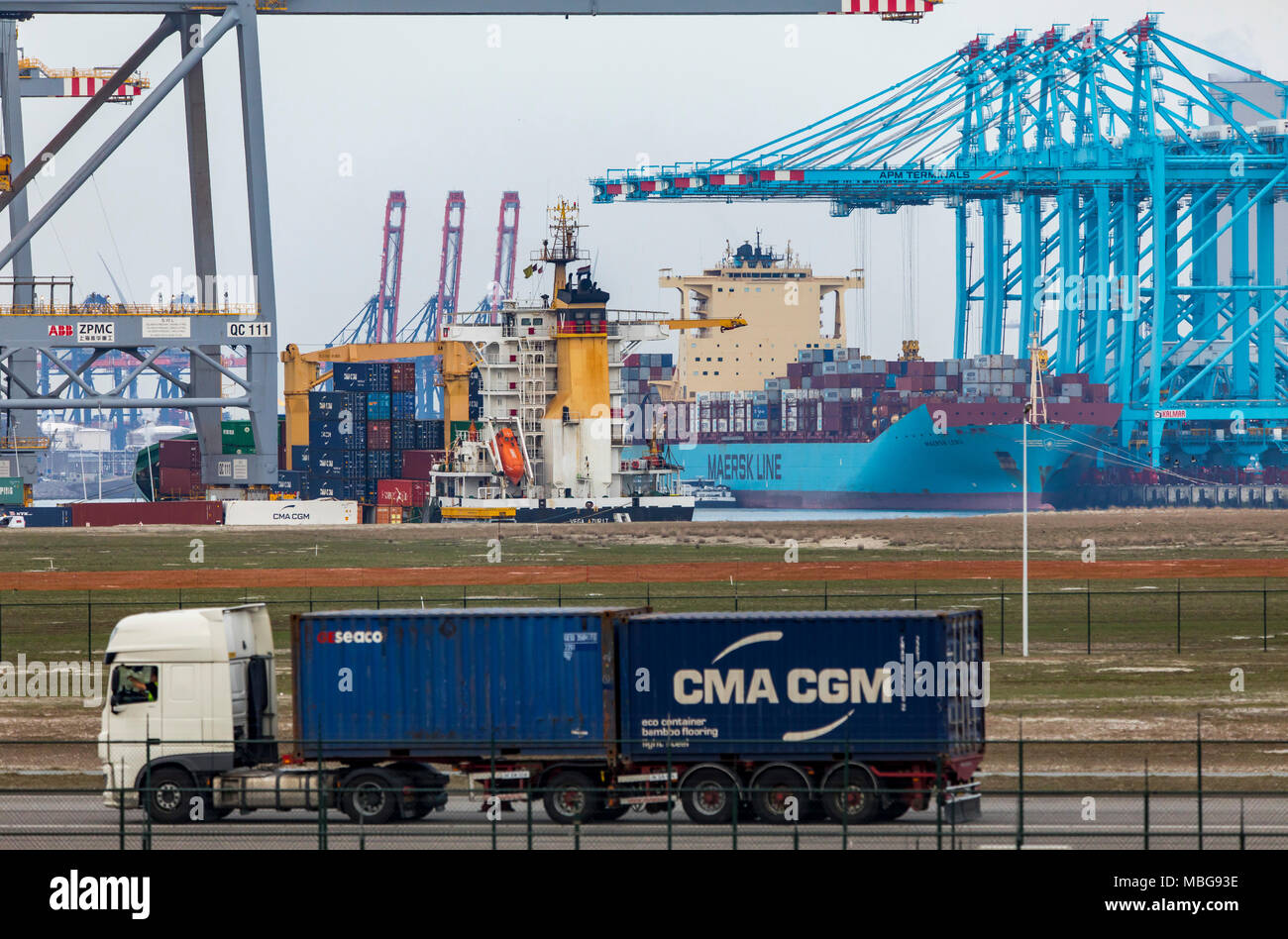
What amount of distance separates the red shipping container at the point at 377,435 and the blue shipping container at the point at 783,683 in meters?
95.4

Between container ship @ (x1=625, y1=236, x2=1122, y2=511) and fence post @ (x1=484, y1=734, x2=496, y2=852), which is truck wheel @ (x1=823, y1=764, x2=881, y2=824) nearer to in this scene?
fence post @ (x1=484, y1=734, x2=496, y2=852)

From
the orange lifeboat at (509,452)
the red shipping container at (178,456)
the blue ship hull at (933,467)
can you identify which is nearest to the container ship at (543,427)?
the orange lifeboat at (509,452)

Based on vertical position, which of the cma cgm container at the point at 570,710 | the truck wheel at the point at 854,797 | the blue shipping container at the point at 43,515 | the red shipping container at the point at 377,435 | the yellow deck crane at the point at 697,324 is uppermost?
the yellow deck crane at the point at 697,324

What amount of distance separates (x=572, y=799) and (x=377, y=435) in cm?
9652

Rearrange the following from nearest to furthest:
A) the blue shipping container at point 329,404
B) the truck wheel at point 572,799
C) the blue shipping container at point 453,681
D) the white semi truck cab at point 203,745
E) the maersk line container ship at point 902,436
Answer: the truck wheel at point 572,799 < the white semi truck cab at point 203,745 < the blue shipping container at point 453,681 < the blue shipping container at point 329,404 < the maersk line container ship at point 902,436

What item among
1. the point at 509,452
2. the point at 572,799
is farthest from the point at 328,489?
the point at 572,799

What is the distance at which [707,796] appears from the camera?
21.2m

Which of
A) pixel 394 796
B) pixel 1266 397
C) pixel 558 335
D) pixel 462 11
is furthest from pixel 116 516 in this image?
pixel 394 796

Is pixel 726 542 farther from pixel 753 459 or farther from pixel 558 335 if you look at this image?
pixel 753 459

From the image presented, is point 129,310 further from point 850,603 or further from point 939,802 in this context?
point 939,802

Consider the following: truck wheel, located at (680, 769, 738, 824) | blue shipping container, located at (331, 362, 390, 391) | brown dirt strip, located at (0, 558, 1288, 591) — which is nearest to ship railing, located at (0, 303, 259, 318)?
brown dirt strip, located at (0, 558, 1288, 591)

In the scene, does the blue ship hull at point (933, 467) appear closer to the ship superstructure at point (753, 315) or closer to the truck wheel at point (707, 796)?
the ship superstructure at point (753, 315)

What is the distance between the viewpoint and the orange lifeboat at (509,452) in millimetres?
105125

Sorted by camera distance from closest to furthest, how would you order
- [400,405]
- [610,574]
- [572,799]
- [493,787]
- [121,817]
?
[121,817], [493,787], [572,799], [610,574], [400,405]
